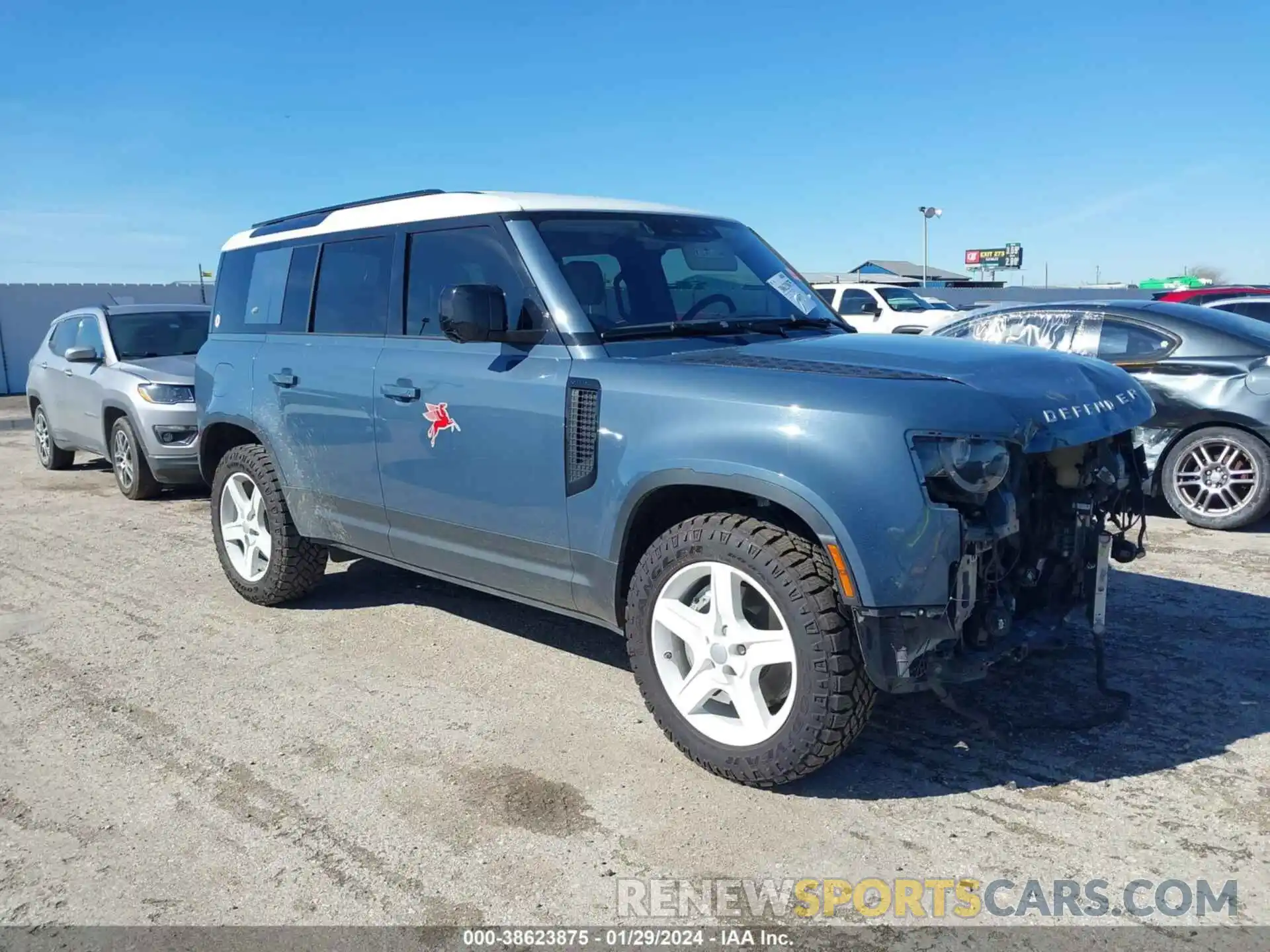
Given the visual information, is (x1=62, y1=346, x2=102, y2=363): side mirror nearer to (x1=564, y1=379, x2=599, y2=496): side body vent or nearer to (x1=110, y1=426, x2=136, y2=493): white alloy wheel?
(x1=110, y1=426, x2=136, y2=493): white alloy wheel

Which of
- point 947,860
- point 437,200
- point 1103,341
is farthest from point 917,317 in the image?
point 947,860

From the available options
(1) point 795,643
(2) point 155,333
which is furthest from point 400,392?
(2) point 155,333

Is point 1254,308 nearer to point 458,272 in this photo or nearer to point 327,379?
point 458,272

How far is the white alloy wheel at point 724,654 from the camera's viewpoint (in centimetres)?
330

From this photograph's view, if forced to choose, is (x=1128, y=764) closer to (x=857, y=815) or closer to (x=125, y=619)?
(x=857, y=815)

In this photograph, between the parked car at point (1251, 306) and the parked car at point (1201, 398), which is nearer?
the parked car at point (1201, 398)

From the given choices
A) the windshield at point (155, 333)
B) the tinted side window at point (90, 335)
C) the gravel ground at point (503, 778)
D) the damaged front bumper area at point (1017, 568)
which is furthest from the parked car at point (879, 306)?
the damaged front bumper area at point (1017, 568)

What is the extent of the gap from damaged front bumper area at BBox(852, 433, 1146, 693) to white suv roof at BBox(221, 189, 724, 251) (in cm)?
210

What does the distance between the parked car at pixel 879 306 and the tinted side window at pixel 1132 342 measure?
1010cm

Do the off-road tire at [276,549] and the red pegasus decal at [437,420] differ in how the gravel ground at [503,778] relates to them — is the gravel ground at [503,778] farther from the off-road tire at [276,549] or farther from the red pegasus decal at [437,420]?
the red pegasus decal at [437,420]

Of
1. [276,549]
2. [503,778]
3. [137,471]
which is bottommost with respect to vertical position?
[503,778]

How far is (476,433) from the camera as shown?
13.3 feet

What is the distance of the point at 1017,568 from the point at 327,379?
3.21 meters

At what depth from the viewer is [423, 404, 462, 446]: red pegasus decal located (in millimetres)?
4164
